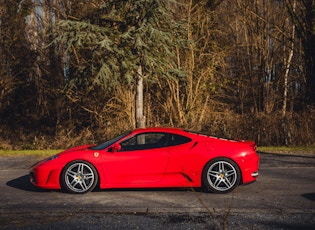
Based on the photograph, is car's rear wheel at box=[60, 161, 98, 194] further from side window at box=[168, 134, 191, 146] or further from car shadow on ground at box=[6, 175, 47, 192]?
side window at box=[168, 134, 191, 146]

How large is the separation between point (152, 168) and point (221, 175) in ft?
4.14

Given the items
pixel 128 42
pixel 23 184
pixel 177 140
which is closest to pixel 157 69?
pixel 128 42

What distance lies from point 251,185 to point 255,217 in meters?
2.67

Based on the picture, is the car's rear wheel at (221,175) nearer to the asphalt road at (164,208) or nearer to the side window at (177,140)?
the asphalt road at (164,208)

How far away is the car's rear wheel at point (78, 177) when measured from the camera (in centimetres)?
776

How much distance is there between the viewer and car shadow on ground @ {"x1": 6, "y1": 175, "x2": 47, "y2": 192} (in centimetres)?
833

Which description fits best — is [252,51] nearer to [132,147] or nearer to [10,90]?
[10,90]

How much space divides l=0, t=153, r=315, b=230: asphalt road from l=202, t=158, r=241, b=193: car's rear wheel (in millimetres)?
190

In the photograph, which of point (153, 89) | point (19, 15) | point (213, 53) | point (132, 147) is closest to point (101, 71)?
point (153, 89)

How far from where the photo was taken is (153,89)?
2284cm

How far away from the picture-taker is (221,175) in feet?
25.4

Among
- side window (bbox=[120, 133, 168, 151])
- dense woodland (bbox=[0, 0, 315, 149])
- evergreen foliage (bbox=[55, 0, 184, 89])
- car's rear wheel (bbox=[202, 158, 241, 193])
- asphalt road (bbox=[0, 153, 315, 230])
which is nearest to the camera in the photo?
asphalt road (bbox=[0, 153, 315, 230])

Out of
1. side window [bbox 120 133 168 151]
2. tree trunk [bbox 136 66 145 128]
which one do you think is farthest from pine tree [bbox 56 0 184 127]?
side window [bbox 120 133 168 151]

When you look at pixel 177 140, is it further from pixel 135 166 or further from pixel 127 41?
pixel 127 41
